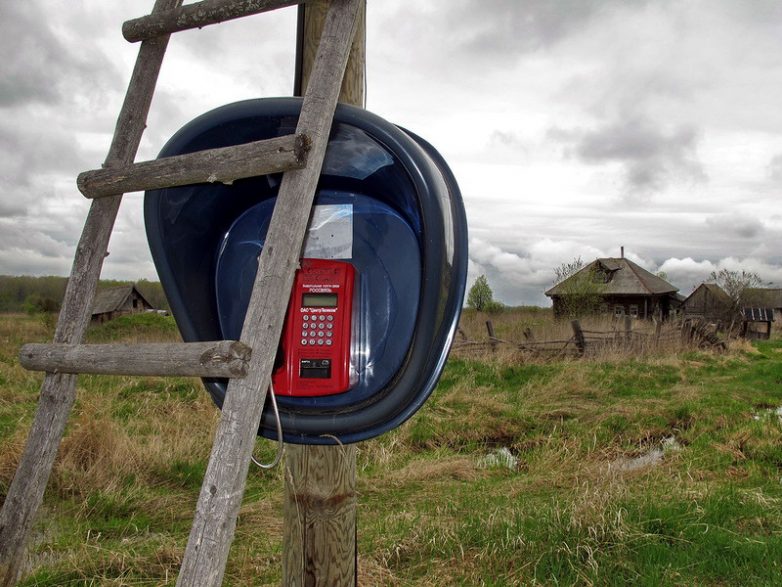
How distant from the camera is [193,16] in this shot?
2225 mm

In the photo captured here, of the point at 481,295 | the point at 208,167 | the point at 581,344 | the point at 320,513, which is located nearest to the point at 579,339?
the point at 581,344

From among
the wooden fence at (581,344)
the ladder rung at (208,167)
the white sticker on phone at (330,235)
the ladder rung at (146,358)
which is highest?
the ladder rung at (208,167)

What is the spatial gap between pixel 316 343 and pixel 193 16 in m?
1.19

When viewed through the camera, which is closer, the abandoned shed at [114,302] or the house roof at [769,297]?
the abandoned shed at [114,302]

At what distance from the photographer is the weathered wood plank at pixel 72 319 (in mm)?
2057

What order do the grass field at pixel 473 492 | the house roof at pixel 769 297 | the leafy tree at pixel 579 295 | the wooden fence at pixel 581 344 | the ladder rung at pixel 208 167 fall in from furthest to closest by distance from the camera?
the house roof at pixel 769 297 → the leafy tree at pixel 579 295 → the wooden fence at pixel 581 344 → the grass field at pixel 473 492 → the ladder rung at pixel 208 167

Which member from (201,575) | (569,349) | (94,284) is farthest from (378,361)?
(569,349)

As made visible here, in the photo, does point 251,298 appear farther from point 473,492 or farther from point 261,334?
point 473,492

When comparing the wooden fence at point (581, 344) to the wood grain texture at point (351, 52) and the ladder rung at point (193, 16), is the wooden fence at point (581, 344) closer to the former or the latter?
the wood grain texture at point (351, 52)

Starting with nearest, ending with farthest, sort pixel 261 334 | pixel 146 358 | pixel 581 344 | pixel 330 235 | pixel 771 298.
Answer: pixel 261 334, pixel 146 358, pixel 330 235, pixel 581 344, pixel 771 298

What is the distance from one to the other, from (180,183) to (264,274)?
0.47 m

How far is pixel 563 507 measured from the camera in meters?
3.83

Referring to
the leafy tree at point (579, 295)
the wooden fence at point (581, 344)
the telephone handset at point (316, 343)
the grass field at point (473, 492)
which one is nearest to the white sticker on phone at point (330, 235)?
the telephone handset at point (316, 343)

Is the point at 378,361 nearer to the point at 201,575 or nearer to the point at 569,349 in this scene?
the point at 201,575
